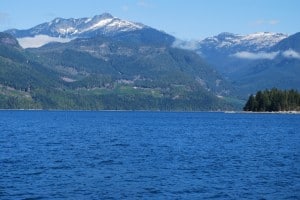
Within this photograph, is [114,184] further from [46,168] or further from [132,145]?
[132,145]

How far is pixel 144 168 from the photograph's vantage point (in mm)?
78188

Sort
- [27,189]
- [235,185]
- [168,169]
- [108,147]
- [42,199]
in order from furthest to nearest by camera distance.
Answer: [108,147], [168,169], [235,185], [27,189], [42,199]

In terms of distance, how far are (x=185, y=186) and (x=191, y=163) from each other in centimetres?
2041

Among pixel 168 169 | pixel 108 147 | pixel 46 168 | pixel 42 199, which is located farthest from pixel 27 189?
pixel 108 147

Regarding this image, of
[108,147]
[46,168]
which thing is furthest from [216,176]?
[108,147]

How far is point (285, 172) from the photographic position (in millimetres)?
75312

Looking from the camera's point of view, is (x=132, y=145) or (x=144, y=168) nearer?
(x=144, y=168)

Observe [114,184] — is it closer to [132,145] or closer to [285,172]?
[285,172]

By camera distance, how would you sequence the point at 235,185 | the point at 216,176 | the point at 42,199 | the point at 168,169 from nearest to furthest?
the point at 42,199
the point at 235,185
the point at 216,176
the point at 168,169

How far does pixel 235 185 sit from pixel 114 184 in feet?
42.0

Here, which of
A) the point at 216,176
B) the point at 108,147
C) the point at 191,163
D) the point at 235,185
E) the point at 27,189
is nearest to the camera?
the point at 27,189

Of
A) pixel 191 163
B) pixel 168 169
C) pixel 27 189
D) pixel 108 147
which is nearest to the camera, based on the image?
pixel 27 189

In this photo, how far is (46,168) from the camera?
253 ft

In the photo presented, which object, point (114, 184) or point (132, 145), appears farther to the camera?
point (132, 145)
